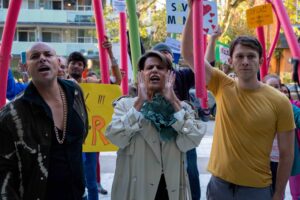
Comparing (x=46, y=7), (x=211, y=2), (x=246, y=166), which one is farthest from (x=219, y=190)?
(x=46, y=7)

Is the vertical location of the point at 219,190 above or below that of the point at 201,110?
below

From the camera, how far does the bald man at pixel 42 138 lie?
2.49 m

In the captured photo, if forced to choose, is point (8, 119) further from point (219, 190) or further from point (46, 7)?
point (46, 7)

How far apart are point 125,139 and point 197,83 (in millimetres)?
713

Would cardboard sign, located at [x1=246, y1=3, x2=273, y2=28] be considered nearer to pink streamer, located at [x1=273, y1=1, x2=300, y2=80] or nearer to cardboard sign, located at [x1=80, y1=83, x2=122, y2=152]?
pink streamer, located at [x1=273, y1=1, x2=300, y2=80]

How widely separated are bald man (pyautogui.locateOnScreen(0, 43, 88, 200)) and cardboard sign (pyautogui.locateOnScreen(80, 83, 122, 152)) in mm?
1907

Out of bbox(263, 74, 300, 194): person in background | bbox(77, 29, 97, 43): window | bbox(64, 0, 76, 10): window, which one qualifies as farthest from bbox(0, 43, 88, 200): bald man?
bbox(77, 29, 97, 43): window

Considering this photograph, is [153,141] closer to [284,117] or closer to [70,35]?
[284,117]

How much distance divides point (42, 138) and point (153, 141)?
28.4 inches

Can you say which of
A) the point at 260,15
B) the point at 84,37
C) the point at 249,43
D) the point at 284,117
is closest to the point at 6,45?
the point at 249,43

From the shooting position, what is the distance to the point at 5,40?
3645 millimetres

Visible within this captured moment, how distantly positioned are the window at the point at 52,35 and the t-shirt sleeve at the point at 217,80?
120 ft

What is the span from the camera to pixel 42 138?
2543 mm

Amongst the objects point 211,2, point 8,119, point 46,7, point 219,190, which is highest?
point 46,7
